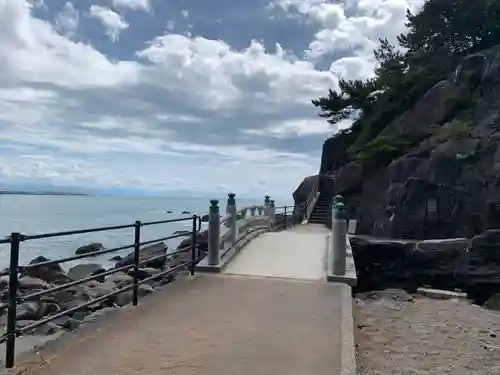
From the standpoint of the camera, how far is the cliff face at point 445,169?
2009cm

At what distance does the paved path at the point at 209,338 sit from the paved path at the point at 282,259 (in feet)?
5.96

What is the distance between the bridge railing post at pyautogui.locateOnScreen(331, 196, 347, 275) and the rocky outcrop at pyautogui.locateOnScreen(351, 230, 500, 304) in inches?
256

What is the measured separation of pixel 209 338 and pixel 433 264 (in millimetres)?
12348

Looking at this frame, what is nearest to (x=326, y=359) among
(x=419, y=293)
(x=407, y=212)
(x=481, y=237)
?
(x=419, y=293)

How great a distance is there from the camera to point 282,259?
10.8m

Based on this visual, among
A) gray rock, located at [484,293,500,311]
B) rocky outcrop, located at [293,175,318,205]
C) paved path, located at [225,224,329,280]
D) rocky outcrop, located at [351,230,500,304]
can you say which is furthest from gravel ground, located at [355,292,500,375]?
rocky outcrop, located at [293,175,318,205]

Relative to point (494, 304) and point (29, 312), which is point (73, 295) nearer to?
point (29, 312)

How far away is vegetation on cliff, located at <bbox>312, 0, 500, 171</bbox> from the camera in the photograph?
2697cm

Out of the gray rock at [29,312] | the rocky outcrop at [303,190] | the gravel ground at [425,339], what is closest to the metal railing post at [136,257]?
the gravel ground at [425,339]

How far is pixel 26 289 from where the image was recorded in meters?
13.2

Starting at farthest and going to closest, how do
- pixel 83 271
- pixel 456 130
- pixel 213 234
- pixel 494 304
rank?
pixel 456 130 → pixel 83 271 → pixel 494 304 → pixel 213 234

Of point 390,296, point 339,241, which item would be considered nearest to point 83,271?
point 390,296

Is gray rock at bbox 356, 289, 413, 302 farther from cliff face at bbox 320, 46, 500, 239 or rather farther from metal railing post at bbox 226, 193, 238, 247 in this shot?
cliff face at bbox 320, 46, 500, 239

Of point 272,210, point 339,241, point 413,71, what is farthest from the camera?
point 413,71
